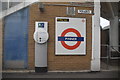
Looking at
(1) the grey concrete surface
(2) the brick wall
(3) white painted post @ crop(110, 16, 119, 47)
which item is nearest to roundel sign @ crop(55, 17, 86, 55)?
(2) the brick wall

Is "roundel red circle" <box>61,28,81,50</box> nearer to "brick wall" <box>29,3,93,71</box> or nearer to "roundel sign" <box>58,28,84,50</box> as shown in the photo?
"roundel sign" <box>58,28,84,50</box>

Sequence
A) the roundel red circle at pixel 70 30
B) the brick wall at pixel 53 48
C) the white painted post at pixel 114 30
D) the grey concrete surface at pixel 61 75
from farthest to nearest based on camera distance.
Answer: the white painted post at pixel 114 30 → the roundel red circle at pixel 70 30 → the brick wall at pixel 53 48 → the grey concrete surface at pixel 61 75

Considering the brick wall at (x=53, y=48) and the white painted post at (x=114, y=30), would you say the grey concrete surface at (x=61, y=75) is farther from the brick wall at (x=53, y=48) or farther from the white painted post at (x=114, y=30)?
the white painted post at (x=114, y=30)

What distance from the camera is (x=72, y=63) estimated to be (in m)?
8.35

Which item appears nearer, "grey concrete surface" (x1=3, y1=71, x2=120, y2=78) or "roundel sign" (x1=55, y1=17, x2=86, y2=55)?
"grey concrete surface" (x1=3, y1=71, x2=120, y2=78)

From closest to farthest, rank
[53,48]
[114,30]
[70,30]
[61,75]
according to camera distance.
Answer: [61,75]
[53,48]
[70,30]
[114,30]

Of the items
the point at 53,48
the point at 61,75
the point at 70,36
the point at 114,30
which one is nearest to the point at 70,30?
the point at 70,36

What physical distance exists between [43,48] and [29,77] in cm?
154

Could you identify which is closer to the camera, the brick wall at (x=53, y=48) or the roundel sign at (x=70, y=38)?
the brick wall at (x=53, y=48)

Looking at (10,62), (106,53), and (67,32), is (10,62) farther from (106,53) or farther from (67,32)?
(106,53)

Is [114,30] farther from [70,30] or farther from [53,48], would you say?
[53,48]

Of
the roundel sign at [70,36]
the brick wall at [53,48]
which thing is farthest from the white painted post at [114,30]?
the brick wall at [53,48]

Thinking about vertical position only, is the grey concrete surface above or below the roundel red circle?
below

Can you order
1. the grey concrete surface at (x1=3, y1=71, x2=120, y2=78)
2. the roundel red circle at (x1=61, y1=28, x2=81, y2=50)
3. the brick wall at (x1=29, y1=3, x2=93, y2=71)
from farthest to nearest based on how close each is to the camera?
the roundel red circle at (x1=61, y1=28, x2=81, y2=50), the brick wall at (x1=29, y1=3, x2=93, y2=71), the grey concrete surface at (x1=3, y1=71, x2=120, y2=78)
